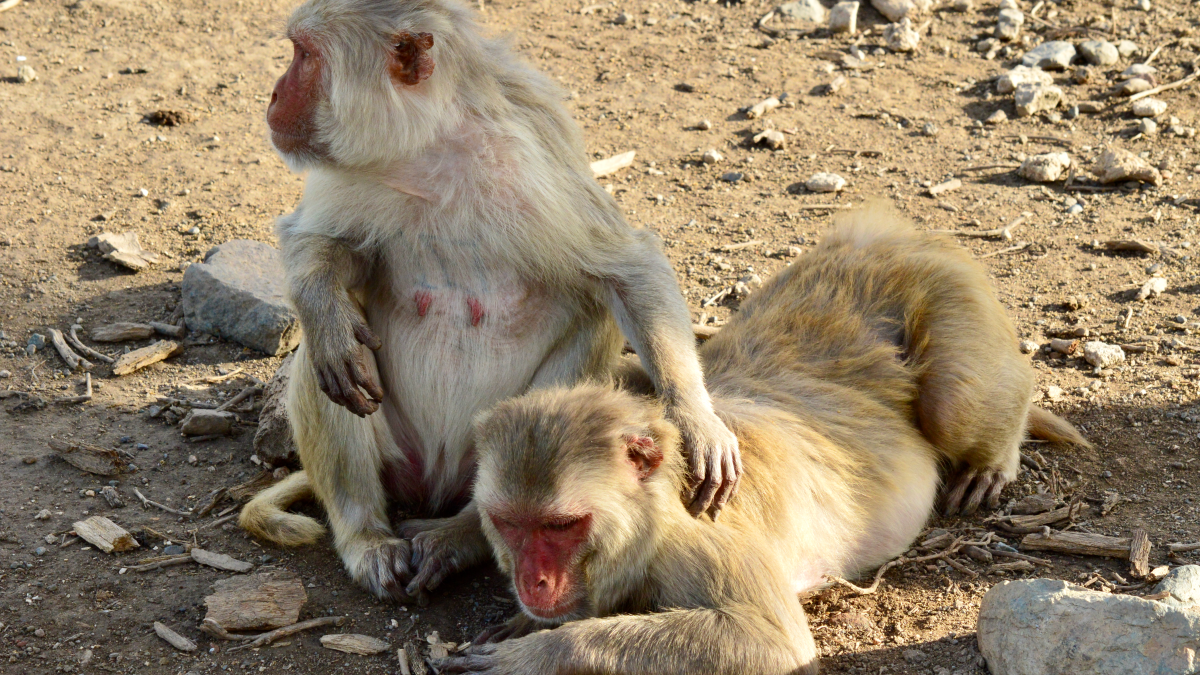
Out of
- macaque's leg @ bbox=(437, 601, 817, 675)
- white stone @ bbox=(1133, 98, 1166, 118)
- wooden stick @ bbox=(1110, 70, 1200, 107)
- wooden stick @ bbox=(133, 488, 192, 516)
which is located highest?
wooden stick @ bbox=(1110, 70, 1200, 107)

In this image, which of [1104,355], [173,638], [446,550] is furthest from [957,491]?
[173,638]

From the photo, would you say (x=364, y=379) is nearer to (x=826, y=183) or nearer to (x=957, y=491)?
(x=957, y=491)

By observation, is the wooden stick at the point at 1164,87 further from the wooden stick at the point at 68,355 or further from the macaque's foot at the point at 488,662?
the wooden stick at the point at 68,355

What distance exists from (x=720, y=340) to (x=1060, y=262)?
120 inches

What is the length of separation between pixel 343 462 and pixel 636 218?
362 cm

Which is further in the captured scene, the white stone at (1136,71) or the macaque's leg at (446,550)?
the white stone at (1136,71)

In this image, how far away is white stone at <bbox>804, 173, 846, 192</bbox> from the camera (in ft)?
27.0

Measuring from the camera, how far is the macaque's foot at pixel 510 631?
436cm

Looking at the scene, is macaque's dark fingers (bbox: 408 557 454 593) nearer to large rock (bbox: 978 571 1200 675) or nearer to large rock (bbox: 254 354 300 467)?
large rock (bbox: 254 354 300 467)

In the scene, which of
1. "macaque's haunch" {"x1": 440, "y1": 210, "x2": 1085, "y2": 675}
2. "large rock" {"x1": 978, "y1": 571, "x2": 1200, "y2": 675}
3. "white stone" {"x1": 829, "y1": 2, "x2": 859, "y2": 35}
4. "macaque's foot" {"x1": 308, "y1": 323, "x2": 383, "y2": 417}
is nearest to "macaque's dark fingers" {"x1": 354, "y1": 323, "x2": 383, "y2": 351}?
"macaque's foot" {"x1": 308, "y1": 323, "x2": 383, "y2": 417}

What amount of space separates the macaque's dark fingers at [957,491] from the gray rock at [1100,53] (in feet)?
18.7

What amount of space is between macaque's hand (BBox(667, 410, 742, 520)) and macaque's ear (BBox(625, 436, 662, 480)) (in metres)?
0.24

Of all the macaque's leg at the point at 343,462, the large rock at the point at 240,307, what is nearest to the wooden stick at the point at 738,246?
the large rock at the point at 240,307

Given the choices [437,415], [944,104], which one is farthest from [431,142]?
[944,104]
